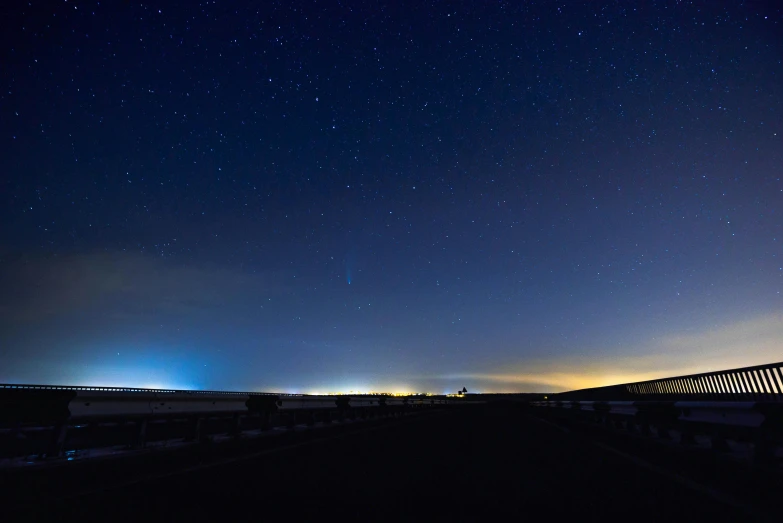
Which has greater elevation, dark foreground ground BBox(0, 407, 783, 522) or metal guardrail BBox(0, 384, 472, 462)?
metal guardrail BBox(0, 384, 472, 462)

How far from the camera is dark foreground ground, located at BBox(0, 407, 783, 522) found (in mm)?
4543

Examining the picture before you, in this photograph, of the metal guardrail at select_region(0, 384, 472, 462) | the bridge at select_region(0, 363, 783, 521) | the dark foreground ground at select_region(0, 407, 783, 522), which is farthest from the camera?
the metal guardrail at select_region(0, 384, 472, 462)

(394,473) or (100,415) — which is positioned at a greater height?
(100,415)

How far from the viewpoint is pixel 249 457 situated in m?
8.89

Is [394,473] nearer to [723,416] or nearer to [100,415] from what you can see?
[723,416]

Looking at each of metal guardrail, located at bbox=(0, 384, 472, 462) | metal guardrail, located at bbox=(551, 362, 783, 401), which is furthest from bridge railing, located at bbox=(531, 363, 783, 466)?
metal guardrail, located at bbox=(0, 384, 472, 462)

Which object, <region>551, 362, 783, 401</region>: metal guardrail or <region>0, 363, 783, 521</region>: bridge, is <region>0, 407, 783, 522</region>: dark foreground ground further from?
<region>551, 362, 783, 401</region>: metal guardrail

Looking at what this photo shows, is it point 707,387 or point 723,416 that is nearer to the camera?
point 723,416

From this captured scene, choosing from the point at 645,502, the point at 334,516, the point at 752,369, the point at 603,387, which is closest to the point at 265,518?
the point at 334,516

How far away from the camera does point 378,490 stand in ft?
18.9

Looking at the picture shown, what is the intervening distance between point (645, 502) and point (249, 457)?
21.9ft

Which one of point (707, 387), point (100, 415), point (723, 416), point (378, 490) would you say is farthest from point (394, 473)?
point (707, 387)

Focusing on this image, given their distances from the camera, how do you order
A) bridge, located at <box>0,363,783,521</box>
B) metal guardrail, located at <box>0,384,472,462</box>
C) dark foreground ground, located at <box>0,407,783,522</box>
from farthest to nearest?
metal guardrail, located at <box>0,384,472,462</box> < bridge, located at <box>0,363,783,521</box> < dark foreground ground, located at <box>0,407,783,522</box>

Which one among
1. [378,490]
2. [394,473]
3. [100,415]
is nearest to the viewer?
[378,490]
